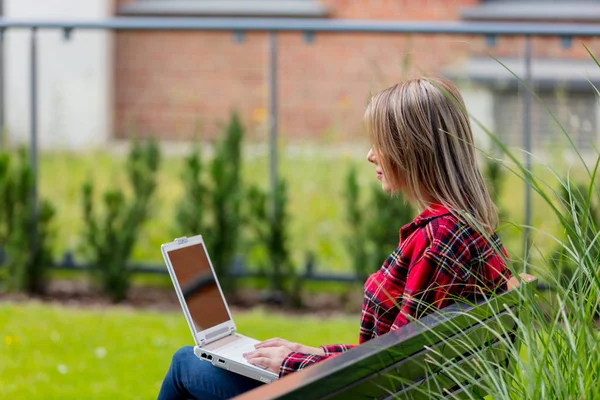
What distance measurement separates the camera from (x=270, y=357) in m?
1.98

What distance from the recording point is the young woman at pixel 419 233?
6.30 ft

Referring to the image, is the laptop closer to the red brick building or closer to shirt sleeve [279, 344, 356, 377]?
shirt sleeve [279, 344, 356, 377]

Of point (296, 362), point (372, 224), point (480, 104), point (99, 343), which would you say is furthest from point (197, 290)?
point (480, 104)

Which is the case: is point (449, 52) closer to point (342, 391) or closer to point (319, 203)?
point (319, 203)

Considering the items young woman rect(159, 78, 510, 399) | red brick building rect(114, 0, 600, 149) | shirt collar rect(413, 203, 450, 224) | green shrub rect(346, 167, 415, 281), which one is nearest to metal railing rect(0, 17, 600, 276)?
red brick building rect(114, 0, 600, 149)

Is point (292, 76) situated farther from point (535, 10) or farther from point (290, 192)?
point (535, 10)

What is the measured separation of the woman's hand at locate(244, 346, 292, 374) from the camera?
6.44 ft

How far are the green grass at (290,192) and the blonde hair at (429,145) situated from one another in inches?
123

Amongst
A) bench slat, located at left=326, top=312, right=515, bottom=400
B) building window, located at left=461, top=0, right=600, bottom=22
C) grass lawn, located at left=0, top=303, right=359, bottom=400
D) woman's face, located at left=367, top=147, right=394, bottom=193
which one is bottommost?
grass lawn, located at left=0, top=303, right=359, bottom=400

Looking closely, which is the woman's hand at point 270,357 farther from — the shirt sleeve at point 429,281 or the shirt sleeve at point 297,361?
the shirt sleeve at point 429,281

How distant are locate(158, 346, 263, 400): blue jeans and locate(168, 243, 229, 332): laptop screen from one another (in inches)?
3.7

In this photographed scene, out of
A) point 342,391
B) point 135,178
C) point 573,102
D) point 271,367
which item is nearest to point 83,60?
point 135,178

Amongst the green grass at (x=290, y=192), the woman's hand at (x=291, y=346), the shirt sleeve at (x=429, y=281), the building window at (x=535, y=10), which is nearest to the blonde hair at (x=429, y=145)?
the shirt sleeve at (x=429, y=281)

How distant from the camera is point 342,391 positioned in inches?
57.8
